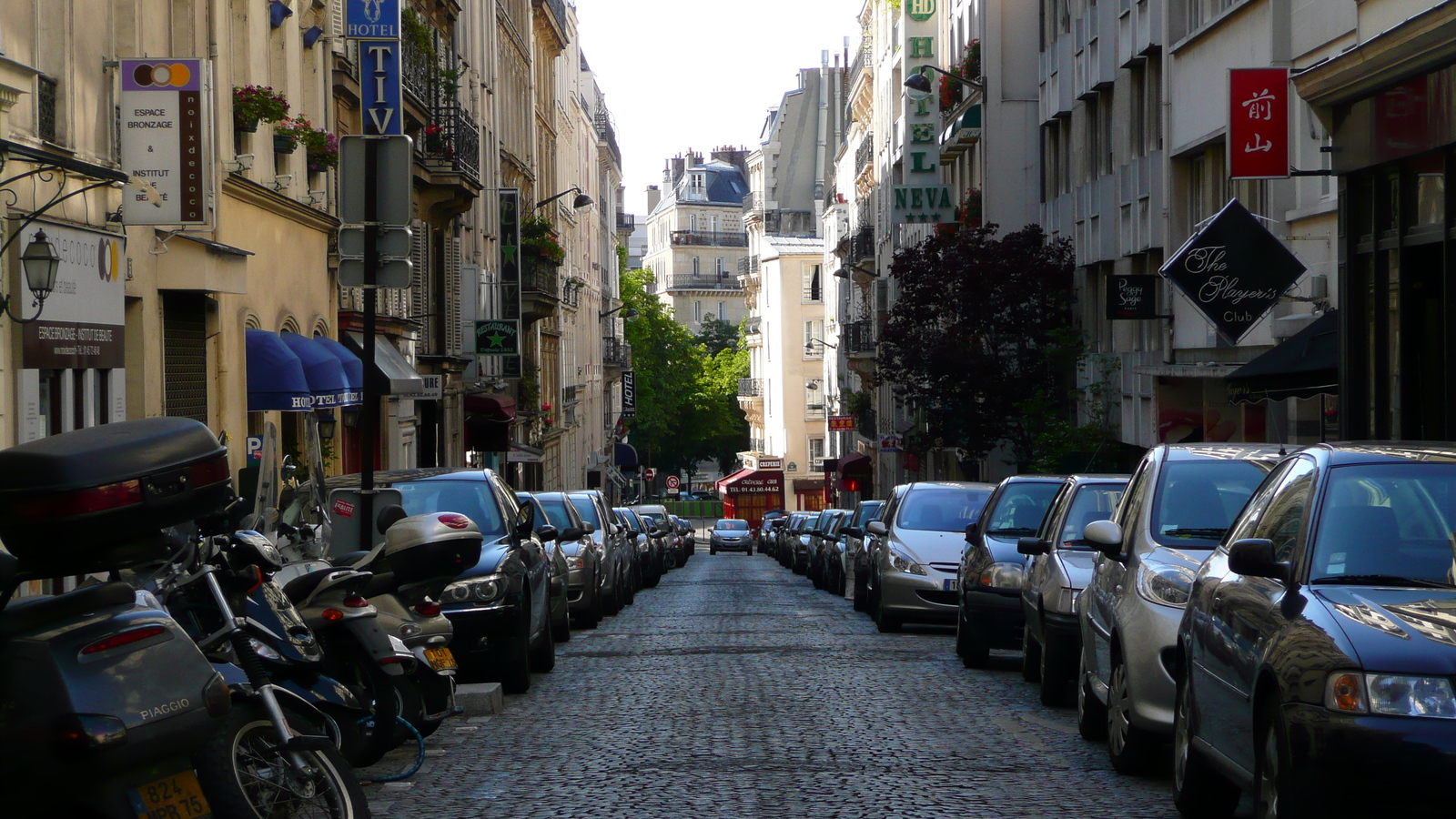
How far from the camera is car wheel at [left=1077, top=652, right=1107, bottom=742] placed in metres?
10.1

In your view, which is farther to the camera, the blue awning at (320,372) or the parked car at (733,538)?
the parked car at (733,538)

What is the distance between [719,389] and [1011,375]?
82323mm

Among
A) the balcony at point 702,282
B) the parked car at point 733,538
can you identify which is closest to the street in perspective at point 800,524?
the parked car at point 733,538

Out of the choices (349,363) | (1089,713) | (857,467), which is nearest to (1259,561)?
(1089,713)

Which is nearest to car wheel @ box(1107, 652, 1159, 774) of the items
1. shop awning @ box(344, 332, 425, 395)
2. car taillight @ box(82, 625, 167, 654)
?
car taillight @ box(82, 625, 167, 654)

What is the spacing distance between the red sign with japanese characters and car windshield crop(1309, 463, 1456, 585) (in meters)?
13.7

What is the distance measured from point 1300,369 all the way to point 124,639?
16.1m

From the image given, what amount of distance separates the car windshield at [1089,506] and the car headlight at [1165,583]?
394cm

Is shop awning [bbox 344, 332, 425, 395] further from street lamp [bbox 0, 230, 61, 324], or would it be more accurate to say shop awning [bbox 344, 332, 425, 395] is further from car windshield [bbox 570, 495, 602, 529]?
street lamp [bbox 0, 230, 61, 324]

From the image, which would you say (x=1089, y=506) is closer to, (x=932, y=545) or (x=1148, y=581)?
(x=1148, y=581)

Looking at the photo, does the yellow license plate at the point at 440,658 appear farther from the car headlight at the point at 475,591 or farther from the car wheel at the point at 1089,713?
the car wheel at the point at 1089,713

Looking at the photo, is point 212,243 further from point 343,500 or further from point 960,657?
point 960,657

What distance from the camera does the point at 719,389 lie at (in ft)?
382

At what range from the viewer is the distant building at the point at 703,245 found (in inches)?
5714
